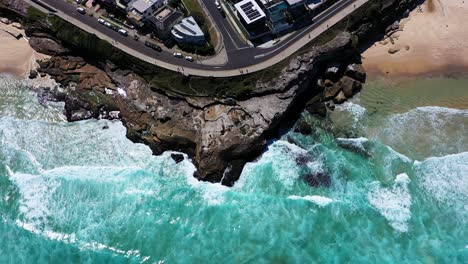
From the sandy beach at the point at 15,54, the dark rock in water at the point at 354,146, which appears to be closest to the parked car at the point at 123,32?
the sandy beach at the point at 15,54

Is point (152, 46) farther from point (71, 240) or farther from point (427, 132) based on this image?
point (427, 132)

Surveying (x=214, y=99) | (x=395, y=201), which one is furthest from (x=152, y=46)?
(x=395, y=201)

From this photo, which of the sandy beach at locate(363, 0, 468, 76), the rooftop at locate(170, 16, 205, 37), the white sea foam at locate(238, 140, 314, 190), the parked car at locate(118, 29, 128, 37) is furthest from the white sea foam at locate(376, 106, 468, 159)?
the parked car at locate(118, 29, 128, 37)

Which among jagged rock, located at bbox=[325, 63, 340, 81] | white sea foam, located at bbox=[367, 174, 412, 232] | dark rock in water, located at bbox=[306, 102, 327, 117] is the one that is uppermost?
jagged rock, located at bbox=[325, 63, 340, 81]

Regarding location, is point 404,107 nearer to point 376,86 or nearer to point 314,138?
point 376,86

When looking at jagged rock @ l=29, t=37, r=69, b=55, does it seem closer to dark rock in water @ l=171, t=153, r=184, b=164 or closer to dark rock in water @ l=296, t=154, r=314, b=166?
dark rock in water @ l=171, t=153, r=184, b=164

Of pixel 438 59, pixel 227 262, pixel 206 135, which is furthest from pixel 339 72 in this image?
pixel 227 262

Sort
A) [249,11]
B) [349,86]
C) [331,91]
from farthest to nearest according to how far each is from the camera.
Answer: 1. [331,91]
2. [349,86]
3. [249,11]
